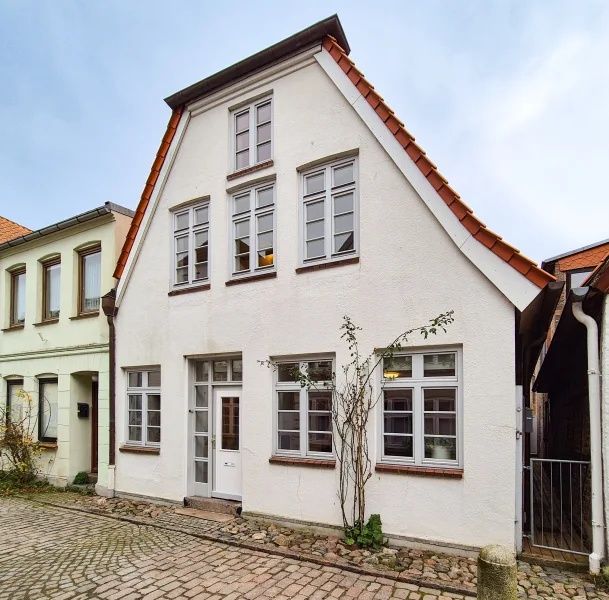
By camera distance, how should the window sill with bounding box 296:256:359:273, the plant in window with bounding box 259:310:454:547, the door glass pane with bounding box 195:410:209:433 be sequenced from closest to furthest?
the plant in window with bounding box 259:310:454:547
the window sill with bounding box 296:256:359:273
the door glass pane with bounding box 195:410:209:433

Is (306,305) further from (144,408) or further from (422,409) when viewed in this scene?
(144,408)

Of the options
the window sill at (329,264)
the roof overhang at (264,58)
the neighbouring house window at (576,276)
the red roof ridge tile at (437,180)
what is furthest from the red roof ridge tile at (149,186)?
the neighbouring house window at (576,276)

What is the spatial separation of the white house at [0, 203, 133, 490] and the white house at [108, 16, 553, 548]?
3.05ft

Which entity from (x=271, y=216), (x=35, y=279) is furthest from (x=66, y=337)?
(x=271, y=216)

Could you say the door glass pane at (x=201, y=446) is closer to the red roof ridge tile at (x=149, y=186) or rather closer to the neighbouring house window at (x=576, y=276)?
the red roof ridge tile at (x=149, y=186)

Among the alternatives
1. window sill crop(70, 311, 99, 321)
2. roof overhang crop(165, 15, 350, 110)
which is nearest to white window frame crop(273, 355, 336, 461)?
roof overhang crop(165, 15, 350, 110)

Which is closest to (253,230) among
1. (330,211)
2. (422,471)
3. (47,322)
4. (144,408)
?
(330,211)

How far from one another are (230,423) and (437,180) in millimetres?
5273

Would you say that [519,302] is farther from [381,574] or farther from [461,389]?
[381,574]

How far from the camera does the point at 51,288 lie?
12484mm

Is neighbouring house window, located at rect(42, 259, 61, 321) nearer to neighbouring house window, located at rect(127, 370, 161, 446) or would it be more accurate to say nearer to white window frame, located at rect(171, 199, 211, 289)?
neighbouring house window, located at rect(127, 370, 161, 446)

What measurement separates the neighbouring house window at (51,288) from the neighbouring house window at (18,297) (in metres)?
1.19

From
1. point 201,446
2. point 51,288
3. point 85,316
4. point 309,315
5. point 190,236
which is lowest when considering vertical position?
point 201,446

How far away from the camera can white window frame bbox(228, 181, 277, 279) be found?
8219 mm
